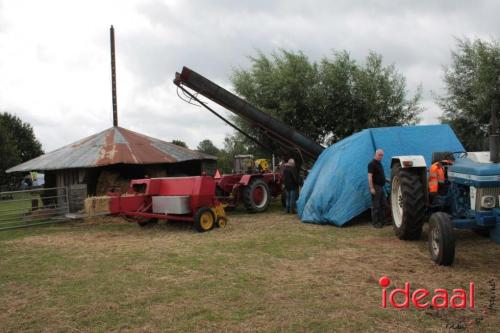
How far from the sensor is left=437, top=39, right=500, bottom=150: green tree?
62.6 feet

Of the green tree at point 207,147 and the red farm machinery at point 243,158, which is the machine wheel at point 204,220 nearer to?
the red farm machinery at point 243,158

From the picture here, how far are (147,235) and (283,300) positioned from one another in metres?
5.53

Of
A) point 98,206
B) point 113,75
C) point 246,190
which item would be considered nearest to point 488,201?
point 98,206

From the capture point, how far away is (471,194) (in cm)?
588

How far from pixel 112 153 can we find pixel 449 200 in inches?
405

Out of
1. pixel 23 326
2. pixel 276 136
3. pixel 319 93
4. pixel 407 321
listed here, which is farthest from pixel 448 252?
pixel 319 93

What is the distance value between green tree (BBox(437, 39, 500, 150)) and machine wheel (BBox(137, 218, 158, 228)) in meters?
14.6

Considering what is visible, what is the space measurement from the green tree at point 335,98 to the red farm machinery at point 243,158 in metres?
4.41

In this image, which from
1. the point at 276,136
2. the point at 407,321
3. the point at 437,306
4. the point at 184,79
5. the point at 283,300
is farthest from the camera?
the point at 276,136

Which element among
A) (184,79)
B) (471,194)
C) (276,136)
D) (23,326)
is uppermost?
(184,79)

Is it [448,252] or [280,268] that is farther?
[280,268]

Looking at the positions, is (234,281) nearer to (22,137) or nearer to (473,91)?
(473,91)

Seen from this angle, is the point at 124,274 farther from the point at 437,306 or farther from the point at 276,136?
the point at 276,136

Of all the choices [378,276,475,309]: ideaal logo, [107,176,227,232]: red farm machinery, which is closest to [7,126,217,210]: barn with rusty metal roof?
[107,176,227,232]: red farm machinery
